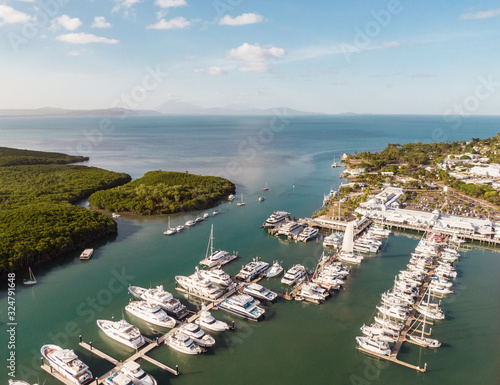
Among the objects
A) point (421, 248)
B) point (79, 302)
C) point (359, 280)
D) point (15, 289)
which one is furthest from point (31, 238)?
point (421, 248)

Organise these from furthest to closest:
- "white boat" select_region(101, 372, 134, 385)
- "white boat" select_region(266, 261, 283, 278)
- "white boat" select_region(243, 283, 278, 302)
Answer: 1. "white boat" select_region(266, 261, 283, 278)
2. "white boat" select_region(243, 283, 278, 302)
3. "white boat" select_region(101, 372, 134, 385)

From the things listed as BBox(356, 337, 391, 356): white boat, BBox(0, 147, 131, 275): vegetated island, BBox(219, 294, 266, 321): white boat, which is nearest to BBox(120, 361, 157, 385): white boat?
BBox(219, 294, 266, 321): white boat

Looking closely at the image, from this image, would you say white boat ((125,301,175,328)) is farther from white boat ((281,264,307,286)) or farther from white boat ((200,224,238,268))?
white boat ((281,264,307,286))

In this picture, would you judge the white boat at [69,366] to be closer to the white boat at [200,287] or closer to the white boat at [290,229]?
the white boat at [200,287]

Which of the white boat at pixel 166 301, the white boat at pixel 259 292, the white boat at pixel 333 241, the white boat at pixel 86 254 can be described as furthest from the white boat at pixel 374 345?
the white boat at pixel 86 254

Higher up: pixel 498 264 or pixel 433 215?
pixel 433 215

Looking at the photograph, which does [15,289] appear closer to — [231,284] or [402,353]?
[231,284]
